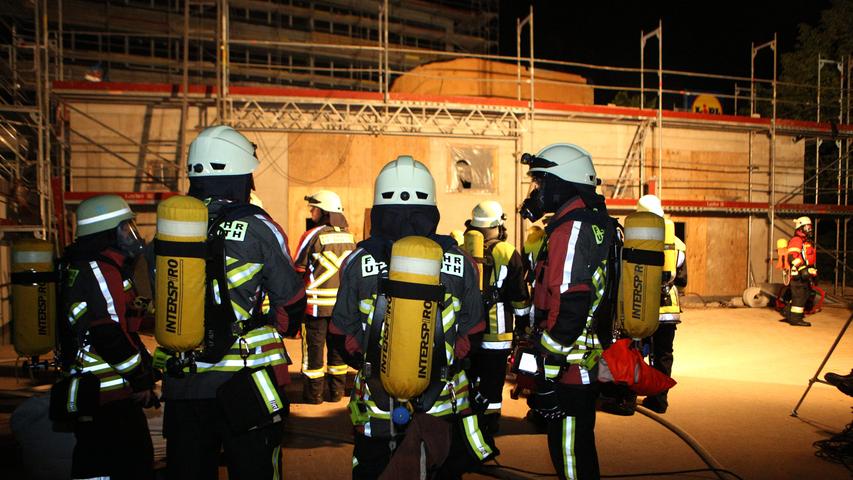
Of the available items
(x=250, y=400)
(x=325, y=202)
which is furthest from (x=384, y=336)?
(x=325, y=202)

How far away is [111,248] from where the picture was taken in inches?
149

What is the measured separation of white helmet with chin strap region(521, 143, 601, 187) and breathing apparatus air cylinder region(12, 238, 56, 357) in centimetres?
332

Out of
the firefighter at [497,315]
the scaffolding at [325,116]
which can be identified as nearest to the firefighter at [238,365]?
the firefighter at [497,315]

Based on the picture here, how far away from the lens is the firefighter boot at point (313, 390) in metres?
7.02

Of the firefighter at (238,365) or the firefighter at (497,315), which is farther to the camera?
the firefighter at (497,315)

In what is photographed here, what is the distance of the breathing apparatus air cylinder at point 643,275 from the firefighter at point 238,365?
2.07 metres

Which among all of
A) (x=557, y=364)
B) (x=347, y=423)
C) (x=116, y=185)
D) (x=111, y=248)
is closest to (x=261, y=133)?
(x=116, y=185)

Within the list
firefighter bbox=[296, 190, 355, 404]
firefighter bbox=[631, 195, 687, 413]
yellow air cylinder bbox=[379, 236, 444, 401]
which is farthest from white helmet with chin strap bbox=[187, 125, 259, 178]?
firefighter bbox=[631, 195, 687, 413]

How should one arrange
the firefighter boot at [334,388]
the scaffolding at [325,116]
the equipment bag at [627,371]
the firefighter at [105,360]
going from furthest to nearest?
the scaffolding at [325,116]
the firefighter boot at [334,388]
the equipment bag at [627,371]
the firefighter at [105,360]

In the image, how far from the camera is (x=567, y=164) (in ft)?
13.4

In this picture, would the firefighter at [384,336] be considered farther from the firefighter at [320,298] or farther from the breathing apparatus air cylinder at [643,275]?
the firefighter at [320,298]

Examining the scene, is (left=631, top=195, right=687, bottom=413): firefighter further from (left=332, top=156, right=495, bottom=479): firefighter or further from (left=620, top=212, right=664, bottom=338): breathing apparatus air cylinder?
(left=332, top=156, right=495, bottom=479): firefighter

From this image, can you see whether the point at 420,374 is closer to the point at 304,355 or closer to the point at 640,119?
the point at 304,355

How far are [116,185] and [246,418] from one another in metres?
13.2
